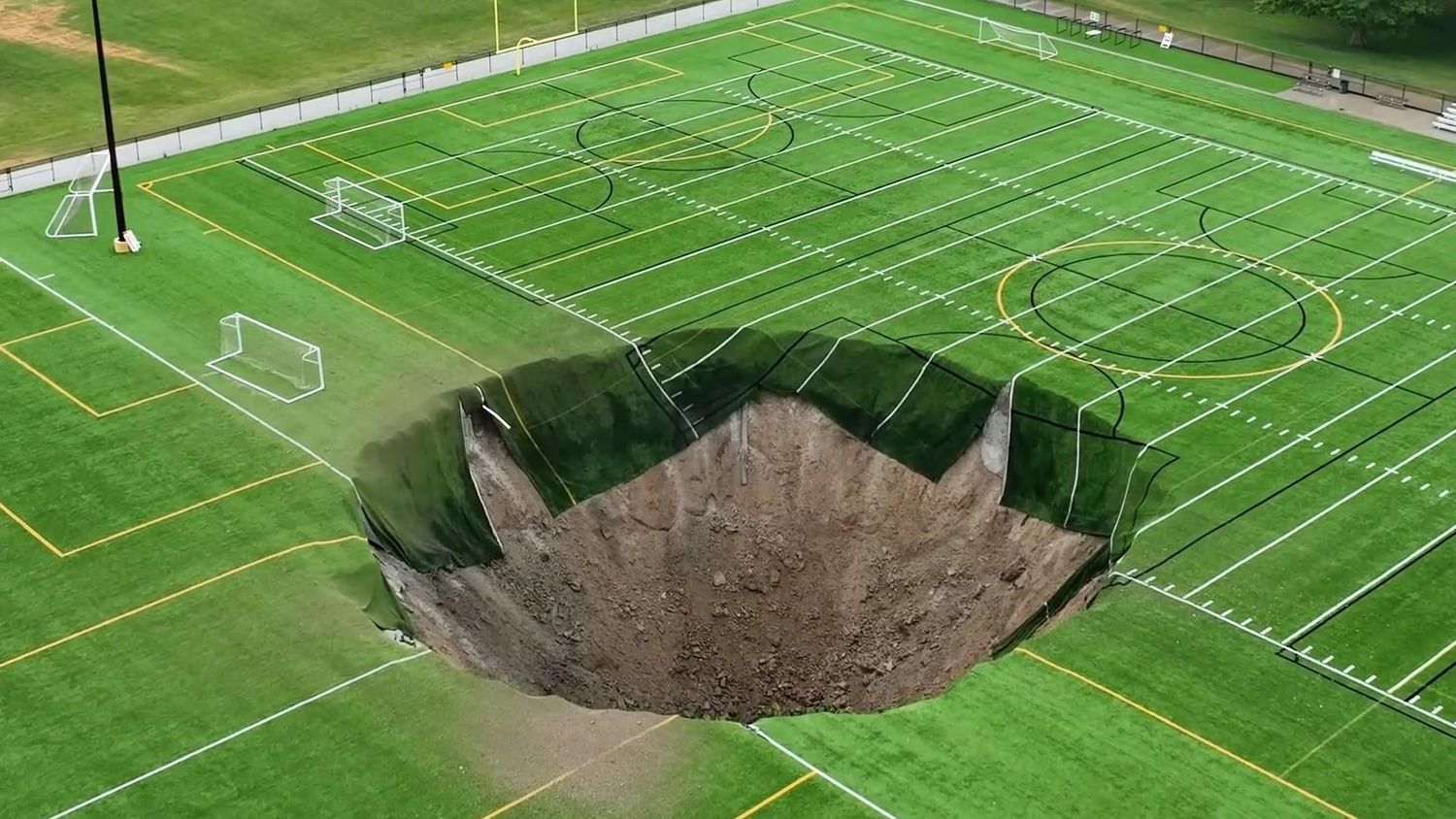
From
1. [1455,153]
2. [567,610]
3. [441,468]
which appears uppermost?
[1455,153]

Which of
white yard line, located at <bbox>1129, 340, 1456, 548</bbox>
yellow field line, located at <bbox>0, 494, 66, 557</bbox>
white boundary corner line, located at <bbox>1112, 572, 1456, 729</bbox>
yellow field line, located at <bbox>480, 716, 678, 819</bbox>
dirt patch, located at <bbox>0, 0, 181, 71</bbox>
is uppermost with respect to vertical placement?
dirt patch, located at <bbox>0, 0, 181, 71</bbox>

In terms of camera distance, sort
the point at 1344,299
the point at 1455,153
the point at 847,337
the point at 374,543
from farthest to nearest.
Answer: the point at 1455,153, the point at 1344,299, the point at 847,337, the point at 374,543

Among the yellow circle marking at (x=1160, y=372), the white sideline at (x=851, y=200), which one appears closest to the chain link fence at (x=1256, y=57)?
the white sideline at (x=851, y=200)

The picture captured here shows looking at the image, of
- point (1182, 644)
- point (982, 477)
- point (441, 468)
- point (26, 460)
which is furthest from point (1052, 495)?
point (26, 460)

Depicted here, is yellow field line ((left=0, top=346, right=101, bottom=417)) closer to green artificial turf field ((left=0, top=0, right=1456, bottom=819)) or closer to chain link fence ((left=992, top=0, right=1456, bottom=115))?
green artificial turf field ((left=0, top=0, right=1456, bottom=819))

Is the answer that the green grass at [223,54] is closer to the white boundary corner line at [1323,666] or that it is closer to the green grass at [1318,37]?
the green grass at [1318,37]

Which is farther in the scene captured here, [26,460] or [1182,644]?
[26,460]

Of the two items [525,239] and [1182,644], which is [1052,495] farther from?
[525,239]

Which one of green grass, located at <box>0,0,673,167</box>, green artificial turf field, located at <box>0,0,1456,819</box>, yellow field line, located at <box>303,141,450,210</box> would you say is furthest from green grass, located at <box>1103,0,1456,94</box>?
yellow field line, located at <box>303,141,450,210</box>

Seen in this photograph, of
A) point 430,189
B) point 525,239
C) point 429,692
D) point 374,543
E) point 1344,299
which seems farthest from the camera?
point 430,189
